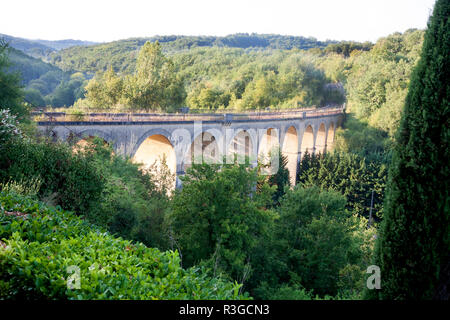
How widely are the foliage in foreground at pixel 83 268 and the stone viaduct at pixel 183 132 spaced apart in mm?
8673

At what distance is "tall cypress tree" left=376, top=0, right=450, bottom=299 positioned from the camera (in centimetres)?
511

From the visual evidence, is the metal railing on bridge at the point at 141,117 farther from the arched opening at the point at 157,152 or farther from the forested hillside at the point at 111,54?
the forested hillside at the point at 111,54

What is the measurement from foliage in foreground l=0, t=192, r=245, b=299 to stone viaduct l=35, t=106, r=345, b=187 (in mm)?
8673

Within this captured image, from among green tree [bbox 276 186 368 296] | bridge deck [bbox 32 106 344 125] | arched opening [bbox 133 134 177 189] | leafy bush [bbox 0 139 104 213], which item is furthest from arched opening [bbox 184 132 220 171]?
leafy bush [bbox 0 139 104 213]

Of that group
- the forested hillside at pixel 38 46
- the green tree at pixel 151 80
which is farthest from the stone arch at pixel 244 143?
the forested hillside at pixel 38 46

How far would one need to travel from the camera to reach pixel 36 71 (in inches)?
2584

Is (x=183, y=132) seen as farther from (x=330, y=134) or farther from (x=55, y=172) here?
(x=330, y=134)

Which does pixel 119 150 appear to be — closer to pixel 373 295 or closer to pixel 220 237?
pixel 220 237

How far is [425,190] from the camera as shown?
5.16 metres

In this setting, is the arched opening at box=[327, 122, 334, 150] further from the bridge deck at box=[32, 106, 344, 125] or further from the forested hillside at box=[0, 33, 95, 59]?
the forested hillside at box=[0, 33, 95, 59]

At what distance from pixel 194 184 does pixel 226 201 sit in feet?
4.12

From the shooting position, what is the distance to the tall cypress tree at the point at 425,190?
5.11 meters

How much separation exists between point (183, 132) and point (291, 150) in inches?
680

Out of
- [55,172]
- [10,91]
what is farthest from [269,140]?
[55,172]
